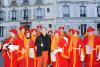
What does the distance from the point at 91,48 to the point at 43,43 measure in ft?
6.80

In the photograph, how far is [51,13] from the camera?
66438mm

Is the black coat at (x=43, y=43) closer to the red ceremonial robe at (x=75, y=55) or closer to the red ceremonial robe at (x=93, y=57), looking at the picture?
the red ceremonial robe at (x=75, y=55)

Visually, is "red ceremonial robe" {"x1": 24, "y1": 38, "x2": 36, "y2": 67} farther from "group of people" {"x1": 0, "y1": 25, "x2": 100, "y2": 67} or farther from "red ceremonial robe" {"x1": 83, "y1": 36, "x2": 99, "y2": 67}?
Answer: "red ceremonial robe" {"x1": 83, "y1": 36, "x2": 99, "y2": 67}

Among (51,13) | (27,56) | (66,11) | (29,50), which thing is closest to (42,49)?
(29,50)

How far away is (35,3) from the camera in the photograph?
6856cm

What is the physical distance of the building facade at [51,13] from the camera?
64.5 meters

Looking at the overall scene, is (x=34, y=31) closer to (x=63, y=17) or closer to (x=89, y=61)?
(x=89, y=61)

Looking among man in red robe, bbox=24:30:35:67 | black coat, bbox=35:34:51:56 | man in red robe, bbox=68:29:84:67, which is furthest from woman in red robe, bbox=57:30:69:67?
man in red robe, bbox=24:30:35:67

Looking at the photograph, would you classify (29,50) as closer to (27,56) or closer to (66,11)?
(27,56)

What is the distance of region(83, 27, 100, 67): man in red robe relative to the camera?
689 inches

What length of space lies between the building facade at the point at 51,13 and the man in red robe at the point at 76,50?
44.8 m

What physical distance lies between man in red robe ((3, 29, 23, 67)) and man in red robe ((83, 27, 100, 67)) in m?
2.88

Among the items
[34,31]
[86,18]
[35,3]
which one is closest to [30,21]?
[35,3]

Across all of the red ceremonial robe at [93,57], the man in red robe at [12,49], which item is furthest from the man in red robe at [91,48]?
the man in red robe at [12,49]
